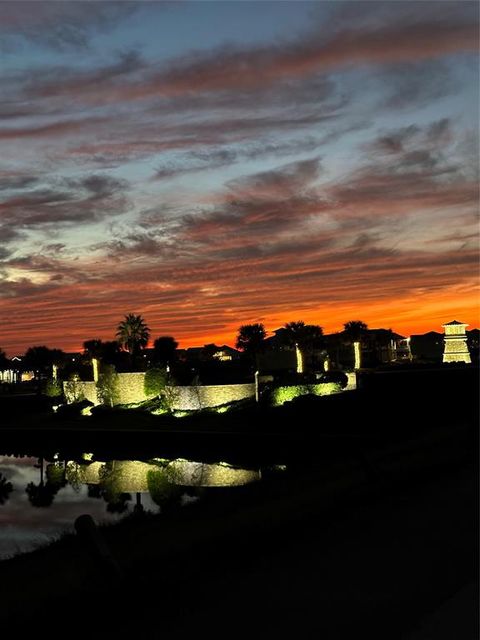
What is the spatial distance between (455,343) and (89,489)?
54919mm

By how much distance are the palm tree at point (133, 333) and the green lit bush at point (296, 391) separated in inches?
1457

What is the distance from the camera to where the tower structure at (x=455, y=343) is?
80.6m

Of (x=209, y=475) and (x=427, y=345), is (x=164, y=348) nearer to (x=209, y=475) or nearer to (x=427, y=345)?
(x=427, y=345)

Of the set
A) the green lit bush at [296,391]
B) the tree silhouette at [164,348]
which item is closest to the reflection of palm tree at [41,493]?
the green lit bush at [296,391]

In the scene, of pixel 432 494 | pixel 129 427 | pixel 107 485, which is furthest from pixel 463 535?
pixel 129 427

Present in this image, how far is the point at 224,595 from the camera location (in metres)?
7.96

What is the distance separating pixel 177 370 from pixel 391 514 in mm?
64508

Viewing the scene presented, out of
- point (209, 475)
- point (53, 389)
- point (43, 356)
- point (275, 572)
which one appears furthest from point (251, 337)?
point (275, 572)

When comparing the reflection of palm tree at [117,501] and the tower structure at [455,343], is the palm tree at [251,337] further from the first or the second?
the reflection of palm tree at [117,501]

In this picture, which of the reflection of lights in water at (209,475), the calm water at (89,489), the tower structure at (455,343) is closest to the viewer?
the calm water at (89,489)

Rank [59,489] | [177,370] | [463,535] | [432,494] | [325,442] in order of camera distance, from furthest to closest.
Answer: [177,370], [325,442], [59,489], [432,494], [463,535]

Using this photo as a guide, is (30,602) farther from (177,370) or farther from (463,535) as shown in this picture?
(177,370)

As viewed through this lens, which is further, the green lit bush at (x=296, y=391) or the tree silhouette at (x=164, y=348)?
the tree silhouette at (x=164, y=348)

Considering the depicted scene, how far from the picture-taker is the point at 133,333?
96.8 m
